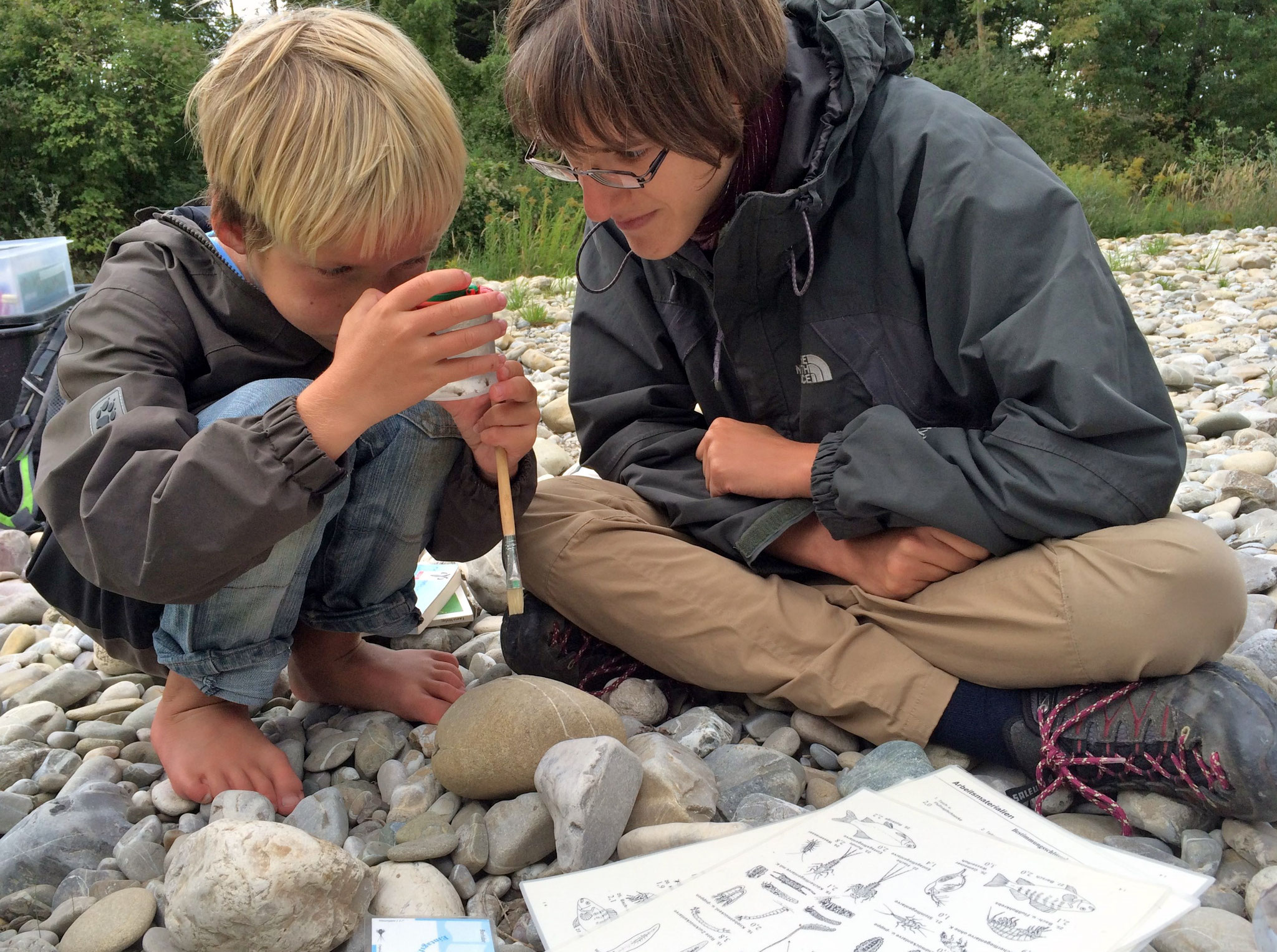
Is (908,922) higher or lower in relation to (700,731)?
higher

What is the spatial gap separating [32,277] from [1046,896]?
2246 mm

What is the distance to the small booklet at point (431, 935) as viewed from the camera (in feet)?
3.73

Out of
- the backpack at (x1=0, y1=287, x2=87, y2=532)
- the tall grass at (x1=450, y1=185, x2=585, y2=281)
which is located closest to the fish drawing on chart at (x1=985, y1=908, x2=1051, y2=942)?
the backpack at (x1=0, y1=287, x2=87, y2=532)

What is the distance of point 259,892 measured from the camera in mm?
1107

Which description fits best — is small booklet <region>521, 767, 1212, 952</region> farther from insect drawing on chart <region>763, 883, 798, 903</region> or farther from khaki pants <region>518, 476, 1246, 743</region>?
khaki pants <region>518, 476, 1246, 743</region>

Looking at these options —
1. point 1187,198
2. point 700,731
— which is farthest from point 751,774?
point 1187,198

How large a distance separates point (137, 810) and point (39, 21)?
12402 mm

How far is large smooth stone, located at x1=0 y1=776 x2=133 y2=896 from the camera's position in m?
1.33

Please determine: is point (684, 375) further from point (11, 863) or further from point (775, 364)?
point (11, 863)

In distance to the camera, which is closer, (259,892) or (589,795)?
(259,892)

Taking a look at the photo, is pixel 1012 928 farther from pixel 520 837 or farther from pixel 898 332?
pixel 898 332

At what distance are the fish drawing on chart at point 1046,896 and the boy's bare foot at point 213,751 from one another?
3.07 feet

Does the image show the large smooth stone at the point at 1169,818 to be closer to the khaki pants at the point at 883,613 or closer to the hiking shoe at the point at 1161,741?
the hiking shoe at the point at 1161,741

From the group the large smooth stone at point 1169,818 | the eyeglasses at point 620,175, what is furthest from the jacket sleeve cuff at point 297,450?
the large smooth stone at point 1169,818
